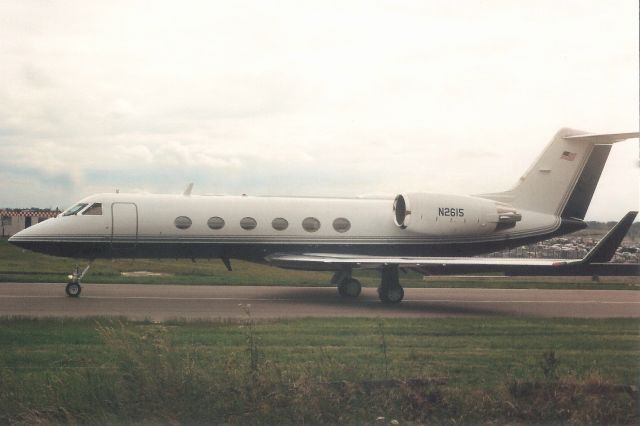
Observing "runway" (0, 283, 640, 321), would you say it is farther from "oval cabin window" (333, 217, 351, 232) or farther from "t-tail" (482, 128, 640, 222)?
"t-tail" (482, 128, 640, 222)

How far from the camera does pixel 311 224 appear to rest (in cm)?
2231

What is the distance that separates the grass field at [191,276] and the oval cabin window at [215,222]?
13.3 feet

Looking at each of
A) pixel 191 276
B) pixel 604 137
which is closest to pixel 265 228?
pixel 191 276

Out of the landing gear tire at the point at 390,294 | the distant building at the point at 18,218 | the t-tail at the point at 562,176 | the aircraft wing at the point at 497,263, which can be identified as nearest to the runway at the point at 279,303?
the landing gear tire at the point at 390,294

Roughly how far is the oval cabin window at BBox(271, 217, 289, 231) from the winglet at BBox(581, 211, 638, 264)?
341 inches

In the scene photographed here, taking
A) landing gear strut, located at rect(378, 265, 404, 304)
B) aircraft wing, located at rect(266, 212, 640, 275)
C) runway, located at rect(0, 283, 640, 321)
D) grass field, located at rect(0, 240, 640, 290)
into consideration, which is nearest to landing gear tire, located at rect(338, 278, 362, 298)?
runway, located at rect(0, 283, 640, 321)

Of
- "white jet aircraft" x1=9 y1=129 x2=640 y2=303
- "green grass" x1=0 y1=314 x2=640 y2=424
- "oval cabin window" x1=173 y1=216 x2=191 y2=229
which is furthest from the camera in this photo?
"oval cabin window" x1=173 y1=216 x2=191 y2=229

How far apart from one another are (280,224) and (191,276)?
747 centimetres

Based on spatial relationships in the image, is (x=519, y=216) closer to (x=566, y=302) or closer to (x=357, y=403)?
(x=566, y=302)

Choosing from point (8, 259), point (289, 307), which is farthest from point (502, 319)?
point (8, 259)

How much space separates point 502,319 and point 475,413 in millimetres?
9005

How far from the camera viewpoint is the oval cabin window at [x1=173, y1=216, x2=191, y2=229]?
2108 centimetres

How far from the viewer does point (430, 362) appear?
1016cm

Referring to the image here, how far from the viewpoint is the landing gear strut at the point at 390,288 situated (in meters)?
20.2
